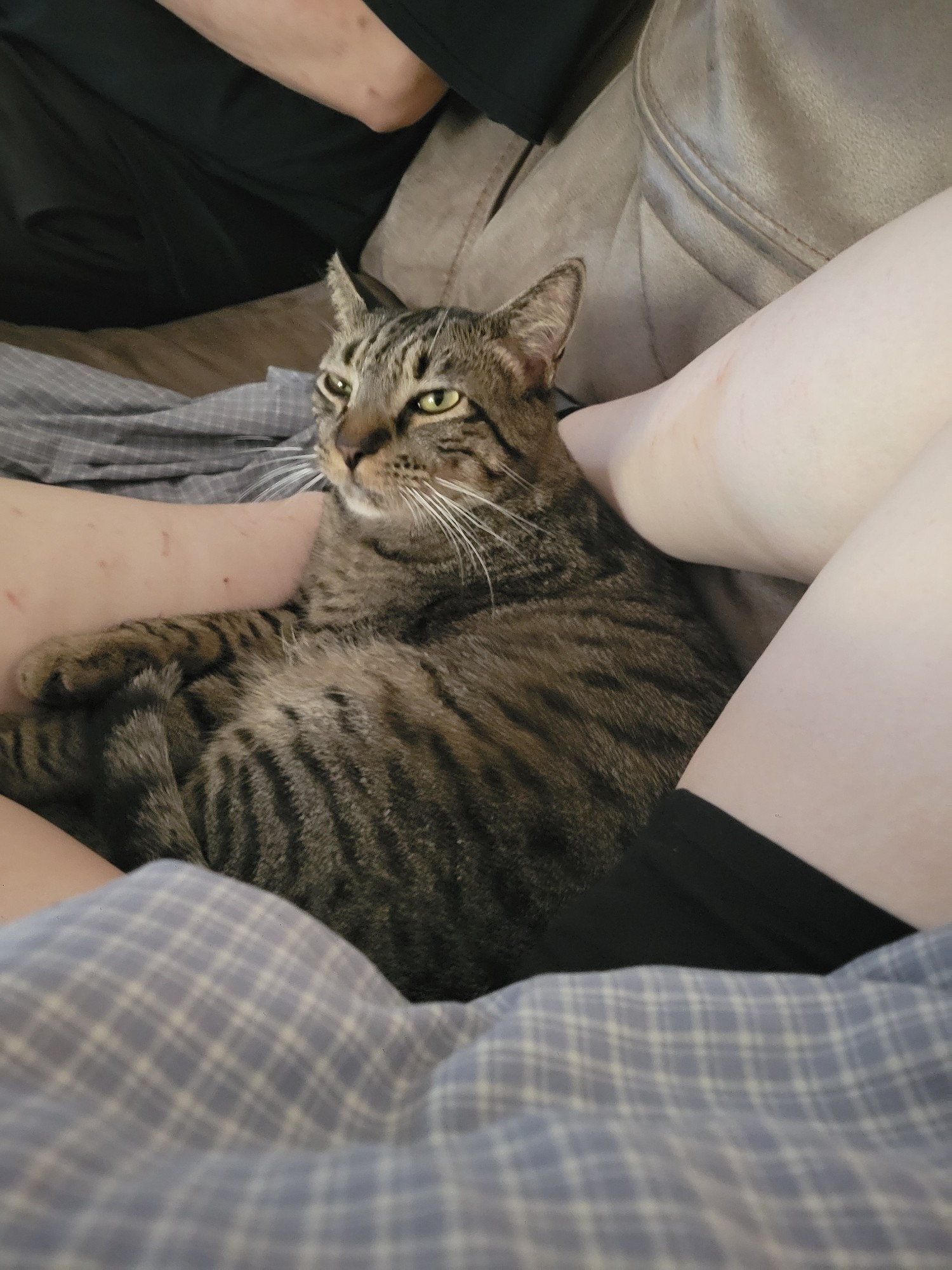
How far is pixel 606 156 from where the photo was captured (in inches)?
47.6

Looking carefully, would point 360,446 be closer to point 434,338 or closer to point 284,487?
point 434,338

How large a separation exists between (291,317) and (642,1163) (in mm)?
1721

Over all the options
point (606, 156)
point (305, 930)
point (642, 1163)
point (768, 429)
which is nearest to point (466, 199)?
point (606, 156)

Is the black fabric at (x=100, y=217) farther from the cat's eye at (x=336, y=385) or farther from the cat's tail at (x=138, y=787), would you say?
the cat's tail at (x=138, y=787)

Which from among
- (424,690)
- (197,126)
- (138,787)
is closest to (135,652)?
(138,787)

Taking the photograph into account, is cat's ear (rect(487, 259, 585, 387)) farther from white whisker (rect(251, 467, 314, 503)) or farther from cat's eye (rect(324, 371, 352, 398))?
white whisker (rect(251, 467, 314, 503))

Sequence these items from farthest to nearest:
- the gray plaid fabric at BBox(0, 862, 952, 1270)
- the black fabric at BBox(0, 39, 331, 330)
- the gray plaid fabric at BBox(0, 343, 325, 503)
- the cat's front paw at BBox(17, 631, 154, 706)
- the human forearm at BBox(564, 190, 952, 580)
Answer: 1. the black fabric at BBox(0, 39, 331, 330)
2. the gray plaid fabric at BBox(0, 343, 325, 503)
3. the cat's front paw at BBox(17, 631, 154, 706)
4. the human forearm at BBox(564, 190, 952, 580)
5. the gray plaid fabric at BBox(0, 862, 952, 1270)

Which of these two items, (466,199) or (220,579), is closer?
(220,579)

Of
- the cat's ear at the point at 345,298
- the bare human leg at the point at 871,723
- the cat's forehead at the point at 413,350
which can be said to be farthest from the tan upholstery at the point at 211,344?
the bare human leg at the point at 871,723

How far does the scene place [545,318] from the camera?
A: 1.00m

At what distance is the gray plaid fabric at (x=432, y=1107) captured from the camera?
22 cm

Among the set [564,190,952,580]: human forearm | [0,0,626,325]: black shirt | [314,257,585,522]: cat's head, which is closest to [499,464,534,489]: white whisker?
[314,257,585,522]: cat's head

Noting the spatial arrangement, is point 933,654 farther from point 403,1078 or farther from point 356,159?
point 356,159

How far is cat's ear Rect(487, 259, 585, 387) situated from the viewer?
96 cm
